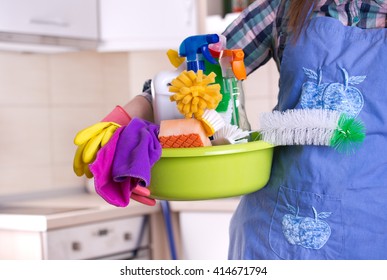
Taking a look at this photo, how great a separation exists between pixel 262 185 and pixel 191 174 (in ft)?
0.49

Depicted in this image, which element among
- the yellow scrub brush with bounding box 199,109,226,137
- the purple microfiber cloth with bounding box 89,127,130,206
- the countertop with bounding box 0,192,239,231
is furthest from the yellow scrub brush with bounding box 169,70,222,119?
the countertop with bounding box 0,192,239,231

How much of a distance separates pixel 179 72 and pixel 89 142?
0.66ft

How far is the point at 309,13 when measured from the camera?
1072mm

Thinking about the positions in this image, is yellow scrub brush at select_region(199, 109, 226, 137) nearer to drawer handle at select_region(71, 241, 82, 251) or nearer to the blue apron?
the blue apron

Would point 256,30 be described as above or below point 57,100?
above

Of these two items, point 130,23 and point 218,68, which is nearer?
point 218,68

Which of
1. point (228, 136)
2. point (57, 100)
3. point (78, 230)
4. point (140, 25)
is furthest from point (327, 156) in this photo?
point (57, 100)

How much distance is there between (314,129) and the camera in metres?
0.97

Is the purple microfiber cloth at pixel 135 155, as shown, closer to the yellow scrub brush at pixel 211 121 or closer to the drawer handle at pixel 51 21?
the yellow scrub brush at pixel 211 121

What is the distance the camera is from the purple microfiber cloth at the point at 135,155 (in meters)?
0.86

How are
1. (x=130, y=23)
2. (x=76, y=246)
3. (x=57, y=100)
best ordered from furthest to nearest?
1. (x=57, y=100)
2. (x=130, y=23)
3. (x=76, y=246)

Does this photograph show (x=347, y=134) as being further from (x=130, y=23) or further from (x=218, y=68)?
(x=130, y=23)

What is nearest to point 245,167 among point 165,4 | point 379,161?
point 379,161

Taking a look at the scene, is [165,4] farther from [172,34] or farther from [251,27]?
[251,27]
